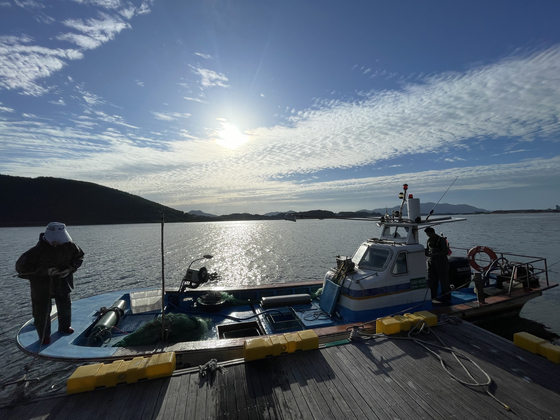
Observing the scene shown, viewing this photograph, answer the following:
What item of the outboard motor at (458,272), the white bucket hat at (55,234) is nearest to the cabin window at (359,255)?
the outboard motor at (458,272)

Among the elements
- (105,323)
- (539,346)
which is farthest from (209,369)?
(539,346)

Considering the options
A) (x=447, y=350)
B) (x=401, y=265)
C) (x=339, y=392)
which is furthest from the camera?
(x=401, y=265)

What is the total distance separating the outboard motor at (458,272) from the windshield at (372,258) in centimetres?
412

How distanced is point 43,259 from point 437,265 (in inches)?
458

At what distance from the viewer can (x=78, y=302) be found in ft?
31.8

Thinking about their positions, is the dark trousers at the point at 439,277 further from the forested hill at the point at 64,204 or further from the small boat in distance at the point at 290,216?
the forested hill at the point at 64,204

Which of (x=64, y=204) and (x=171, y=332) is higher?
(x=64, y=204)

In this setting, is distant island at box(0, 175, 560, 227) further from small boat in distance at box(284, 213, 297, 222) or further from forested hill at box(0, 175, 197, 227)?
small boat in distance at box(284, 213, 297, 222)

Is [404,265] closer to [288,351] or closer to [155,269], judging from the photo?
[288,351]

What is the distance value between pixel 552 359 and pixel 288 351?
17.9 feet

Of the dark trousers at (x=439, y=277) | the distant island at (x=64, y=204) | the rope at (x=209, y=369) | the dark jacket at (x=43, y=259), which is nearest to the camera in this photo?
the rope at (x=209, y=369)

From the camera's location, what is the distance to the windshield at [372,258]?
8.90 metres

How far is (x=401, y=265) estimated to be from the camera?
8812mm

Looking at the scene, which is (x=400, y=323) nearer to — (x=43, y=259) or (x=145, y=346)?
(x=145, y=346)
